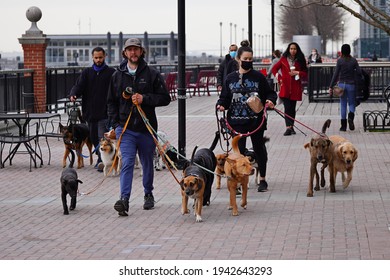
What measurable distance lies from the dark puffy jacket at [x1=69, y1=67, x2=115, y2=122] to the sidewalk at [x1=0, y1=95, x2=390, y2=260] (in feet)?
2.94

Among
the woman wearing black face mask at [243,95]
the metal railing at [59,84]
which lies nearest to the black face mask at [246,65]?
the woman wearing black face mask at [243,95]

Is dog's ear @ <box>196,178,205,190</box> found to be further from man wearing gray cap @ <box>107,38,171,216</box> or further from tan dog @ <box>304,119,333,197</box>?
tan dog @ <box>304,119,333,197</box>

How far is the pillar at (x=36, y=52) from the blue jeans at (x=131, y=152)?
1538 cm

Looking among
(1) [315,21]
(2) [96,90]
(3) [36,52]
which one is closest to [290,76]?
(2) [96,90]

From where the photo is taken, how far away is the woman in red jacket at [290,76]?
21.6 m

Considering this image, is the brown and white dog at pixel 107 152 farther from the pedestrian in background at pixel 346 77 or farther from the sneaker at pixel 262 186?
the pedestrian in background at pixel 346 77

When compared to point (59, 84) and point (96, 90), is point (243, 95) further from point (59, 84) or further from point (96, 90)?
point (59, 84)

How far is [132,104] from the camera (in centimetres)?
1227

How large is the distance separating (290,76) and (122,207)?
1031cm

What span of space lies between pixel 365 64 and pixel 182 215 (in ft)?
73.9

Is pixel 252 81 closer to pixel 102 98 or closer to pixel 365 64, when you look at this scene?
pixel 102 98

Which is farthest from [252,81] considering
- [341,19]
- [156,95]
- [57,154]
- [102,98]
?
[341,19]

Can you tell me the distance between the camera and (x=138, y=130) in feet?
40.3

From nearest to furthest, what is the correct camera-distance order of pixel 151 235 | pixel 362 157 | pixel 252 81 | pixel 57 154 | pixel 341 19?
pixel 151 235 < pixel 252 81 < pixel 362 157 < pixel 57 154 < pixel 341 19
